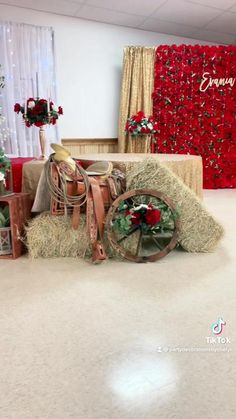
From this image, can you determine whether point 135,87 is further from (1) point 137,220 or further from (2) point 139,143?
(1) point 137,220

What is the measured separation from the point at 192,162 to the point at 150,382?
7.05 ft

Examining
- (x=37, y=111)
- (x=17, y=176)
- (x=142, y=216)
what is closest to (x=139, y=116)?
(x=37, y=111)

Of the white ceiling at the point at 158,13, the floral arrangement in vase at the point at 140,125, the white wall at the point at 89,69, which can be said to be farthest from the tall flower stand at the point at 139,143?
the white ceiling at the point at 158,13

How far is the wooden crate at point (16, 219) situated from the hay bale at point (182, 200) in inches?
33.5

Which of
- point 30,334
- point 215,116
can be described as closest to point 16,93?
point 215,116

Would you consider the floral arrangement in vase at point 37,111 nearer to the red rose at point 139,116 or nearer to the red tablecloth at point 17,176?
the red tablecloth at point 17,176

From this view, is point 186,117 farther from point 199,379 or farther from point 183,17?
point 199,379

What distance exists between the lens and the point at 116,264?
7.54ft

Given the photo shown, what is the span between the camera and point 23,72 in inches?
179

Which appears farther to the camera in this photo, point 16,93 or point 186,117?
point 186,117

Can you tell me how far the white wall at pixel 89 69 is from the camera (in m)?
4.90

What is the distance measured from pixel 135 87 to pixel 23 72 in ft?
5.75

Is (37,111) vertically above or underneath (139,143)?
above

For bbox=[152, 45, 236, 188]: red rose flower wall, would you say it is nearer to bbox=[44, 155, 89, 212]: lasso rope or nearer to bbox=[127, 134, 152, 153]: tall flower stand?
bbox=[127, 134, 152, 153]: tall flower stand
